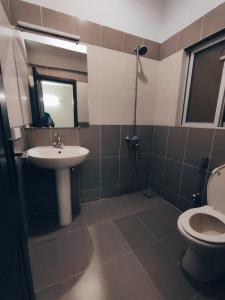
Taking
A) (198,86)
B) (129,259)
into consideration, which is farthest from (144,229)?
(198,86)

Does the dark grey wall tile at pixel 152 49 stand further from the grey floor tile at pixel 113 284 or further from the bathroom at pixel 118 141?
the grey floor tile at pixel 113 284

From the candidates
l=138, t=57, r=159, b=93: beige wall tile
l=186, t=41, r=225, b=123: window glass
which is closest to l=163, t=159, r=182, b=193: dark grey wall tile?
l=186, t=41, r=225, b=123: window glass

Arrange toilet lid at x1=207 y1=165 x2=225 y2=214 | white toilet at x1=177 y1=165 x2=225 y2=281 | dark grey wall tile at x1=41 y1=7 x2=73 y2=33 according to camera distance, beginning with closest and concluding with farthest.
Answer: white toilet at x1=177 y1=165 x2=225 y2=281, toilet lid at x1=207 y1=165 x2=225 y2=214, dark grey wall tile at x1=41 y1=7 x2=73 y2=33

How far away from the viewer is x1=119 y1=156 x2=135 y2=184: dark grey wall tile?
2.12 meters

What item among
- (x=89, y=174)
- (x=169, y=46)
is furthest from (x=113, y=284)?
(x=169, y=46)

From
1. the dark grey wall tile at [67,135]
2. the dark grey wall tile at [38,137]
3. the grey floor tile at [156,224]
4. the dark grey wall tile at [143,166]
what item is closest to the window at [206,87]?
the dark grey wall tile at [143,166]

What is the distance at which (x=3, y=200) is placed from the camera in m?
0.49

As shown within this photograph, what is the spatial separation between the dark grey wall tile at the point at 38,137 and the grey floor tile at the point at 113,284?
126cm

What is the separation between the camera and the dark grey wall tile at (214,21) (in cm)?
132

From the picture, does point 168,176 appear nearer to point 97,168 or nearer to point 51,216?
point 97,168

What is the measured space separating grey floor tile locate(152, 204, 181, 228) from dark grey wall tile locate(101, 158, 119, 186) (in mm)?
667

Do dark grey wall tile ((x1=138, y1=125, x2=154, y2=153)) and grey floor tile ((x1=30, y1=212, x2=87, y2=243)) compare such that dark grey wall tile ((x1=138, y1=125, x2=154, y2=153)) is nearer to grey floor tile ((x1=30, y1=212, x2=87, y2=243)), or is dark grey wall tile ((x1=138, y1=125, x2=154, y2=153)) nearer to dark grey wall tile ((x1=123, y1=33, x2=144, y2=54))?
dark grey wall tile ((x1=123, y1=33, x2=144, y2=54))

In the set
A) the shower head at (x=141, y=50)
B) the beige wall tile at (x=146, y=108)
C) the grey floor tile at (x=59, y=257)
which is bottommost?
the grey floor tile at (x=59, y=257)

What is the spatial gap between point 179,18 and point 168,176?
1.90 m
